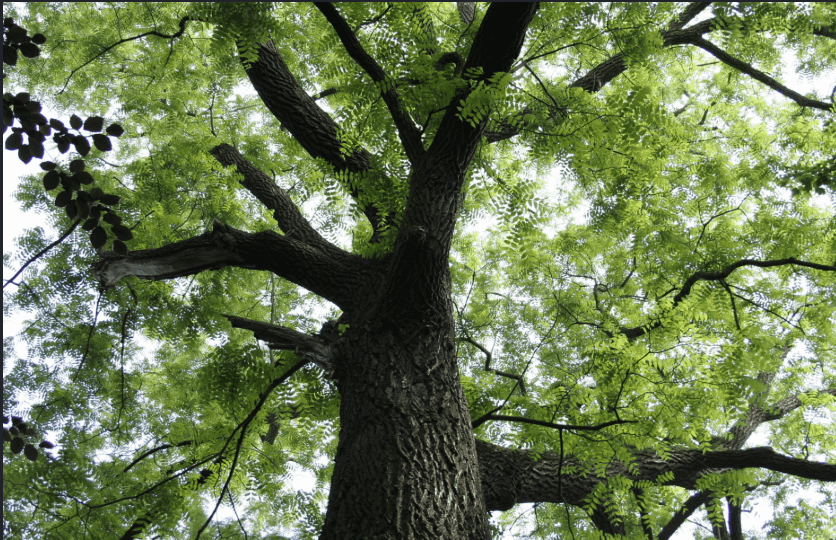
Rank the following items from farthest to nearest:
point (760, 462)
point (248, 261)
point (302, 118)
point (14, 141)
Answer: point (302, 118) < point (760, 462) < point (248, 261) < point (14, 141)

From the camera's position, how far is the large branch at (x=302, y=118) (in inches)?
185

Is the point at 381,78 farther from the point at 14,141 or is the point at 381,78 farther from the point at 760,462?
the point at 760,462

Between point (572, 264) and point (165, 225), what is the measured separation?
18.2 ft

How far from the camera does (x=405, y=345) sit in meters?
3.25

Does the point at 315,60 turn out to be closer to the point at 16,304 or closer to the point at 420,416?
the point at 16,304

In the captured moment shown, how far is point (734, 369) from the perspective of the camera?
4562 mm

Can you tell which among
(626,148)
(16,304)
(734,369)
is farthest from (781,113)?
(16,304)

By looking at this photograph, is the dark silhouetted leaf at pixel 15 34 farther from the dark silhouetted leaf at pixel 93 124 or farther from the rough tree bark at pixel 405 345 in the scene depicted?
the rough tree bark at pixel 405 345

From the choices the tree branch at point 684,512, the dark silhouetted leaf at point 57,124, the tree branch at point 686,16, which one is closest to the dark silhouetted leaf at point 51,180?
the dark silhouetted leaf at point 57,124

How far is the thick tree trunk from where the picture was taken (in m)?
2.48

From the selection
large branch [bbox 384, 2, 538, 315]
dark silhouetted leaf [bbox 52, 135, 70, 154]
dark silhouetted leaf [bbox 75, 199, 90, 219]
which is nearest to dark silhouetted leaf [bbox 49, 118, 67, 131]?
dark silhouetted leaf [bbox 52, 135, 70, 154]

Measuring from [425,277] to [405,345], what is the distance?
44cm

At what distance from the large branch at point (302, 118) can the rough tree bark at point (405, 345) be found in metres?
0.01

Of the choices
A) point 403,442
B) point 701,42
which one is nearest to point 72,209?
point 403,442
